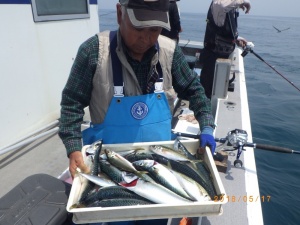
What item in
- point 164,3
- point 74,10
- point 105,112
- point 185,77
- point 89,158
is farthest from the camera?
point 74,10

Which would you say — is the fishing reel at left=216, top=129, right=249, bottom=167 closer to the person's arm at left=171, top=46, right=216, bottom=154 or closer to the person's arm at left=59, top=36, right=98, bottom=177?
the person's arm at left=171, top=46, right=216, bottom=154

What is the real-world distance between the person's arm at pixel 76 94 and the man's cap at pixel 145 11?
1.27 feet

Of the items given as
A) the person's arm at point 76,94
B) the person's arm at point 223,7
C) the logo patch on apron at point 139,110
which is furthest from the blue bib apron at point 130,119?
the person's arm at point 223,7

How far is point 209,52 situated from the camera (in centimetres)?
508

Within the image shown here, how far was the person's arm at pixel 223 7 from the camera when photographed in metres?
4.18

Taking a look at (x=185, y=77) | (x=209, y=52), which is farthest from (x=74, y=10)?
(x=185, y=77)

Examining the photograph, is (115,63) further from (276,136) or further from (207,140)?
(276,136)

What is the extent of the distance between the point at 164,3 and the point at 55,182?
1.55 m

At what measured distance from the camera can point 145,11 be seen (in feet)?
5.26

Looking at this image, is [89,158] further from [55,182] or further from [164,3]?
[164,3]

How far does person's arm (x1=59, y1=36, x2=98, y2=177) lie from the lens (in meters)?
1.80

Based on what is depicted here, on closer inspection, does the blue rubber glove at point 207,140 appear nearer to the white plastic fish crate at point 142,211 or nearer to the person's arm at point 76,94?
the white plastic fish crate at point 142,211

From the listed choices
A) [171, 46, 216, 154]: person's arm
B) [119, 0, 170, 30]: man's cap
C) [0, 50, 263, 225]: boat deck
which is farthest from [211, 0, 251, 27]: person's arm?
[119, 0, 170, 30]: man's cap

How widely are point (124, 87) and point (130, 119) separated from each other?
9.8 inches
